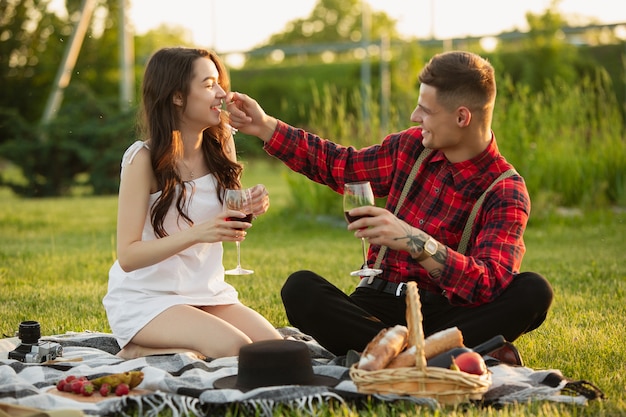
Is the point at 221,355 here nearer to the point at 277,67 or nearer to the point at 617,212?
the point at 617,212

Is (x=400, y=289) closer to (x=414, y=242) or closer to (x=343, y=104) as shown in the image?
(x=414, y=242)

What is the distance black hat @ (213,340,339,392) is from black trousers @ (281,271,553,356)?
0.53m

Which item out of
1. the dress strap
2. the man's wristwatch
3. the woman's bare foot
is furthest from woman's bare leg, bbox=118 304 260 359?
the man's wristwatch

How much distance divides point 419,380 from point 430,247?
24.4 inches

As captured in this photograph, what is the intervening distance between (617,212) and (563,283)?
15.4 feet

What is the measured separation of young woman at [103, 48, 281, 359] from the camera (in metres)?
4.43

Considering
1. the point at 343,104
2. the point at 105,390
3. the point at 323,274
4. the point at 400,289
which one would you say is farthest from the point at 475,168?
the point at 343,104

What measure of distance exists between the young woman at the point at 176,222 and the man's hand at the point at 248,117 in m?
0.10

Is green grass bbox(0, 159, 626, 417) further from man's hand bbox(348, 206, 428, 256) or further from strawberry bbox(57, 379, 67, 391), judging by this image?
strawberry bbox(57, 379, 67, 391)

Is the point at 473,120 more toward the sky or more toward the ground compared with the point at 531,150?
more toward the sky

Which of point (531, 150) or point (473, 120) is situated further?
point (531, 150)

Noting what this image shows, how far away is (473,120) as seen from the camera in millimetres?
4352

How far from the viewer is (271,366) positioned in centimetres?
371

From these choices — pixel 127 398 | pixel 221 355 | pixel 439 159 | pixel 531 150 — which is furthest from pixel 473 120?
pixel 531 150
